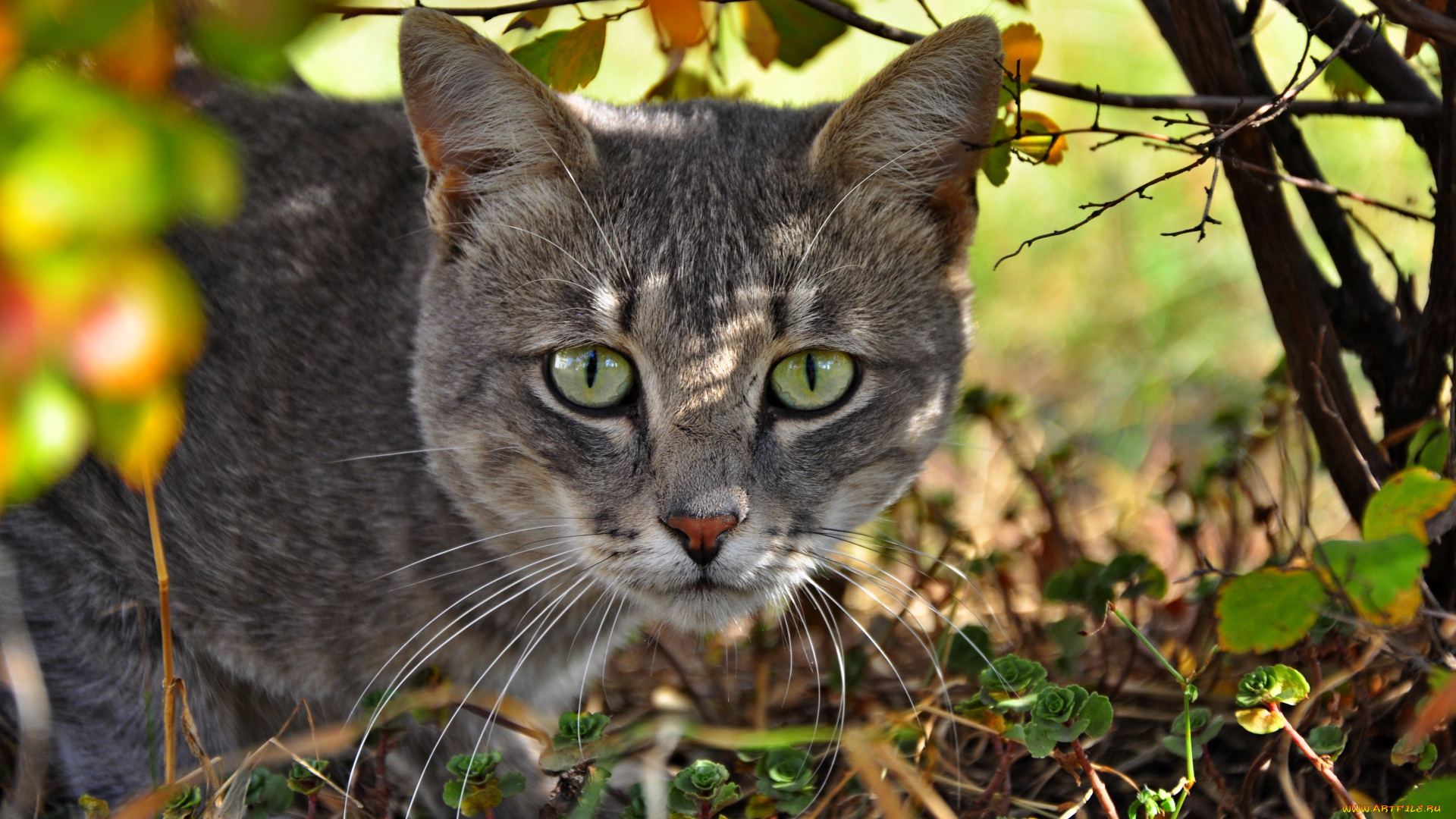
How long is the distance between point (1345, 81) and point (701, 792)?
1.72 metres

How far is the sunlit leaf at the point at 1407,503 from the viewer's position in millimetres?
1314

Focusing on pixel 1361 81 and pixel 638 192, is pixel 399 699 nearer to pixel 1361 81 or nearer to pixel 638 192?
pixel 638 192

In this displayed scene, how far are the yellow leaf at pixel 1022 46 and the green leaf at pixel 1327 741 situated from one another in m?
1.14

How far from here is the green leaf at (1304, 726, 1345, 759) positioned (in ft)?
5.53

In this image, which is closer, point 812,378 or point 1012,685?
point 1012,685

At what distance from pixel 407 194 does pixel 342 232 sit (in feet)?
0.53

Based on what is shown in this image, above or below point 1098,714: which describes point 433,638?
above

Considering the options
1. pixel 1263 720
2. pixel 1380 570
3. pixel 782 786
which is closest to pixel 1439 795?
pixel 1380 570

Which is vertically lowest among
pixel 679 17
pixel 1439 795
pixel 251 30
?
pixel 1439 795

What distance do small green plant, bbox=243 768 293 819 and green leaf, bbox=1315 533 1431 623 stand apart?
156 cm

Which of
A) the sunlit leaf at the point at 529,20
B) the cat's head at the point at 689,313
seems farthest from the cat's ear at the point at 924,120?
the sunlit leaf at the point at 529,20

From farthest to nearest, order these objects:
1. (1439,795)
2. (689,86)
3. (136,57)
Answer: (689,86) → (1439,795) → (136,57)

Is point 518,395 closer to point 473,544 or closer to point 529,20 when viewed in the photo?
point 473,544

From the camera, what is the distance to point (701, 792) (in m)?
1.67
